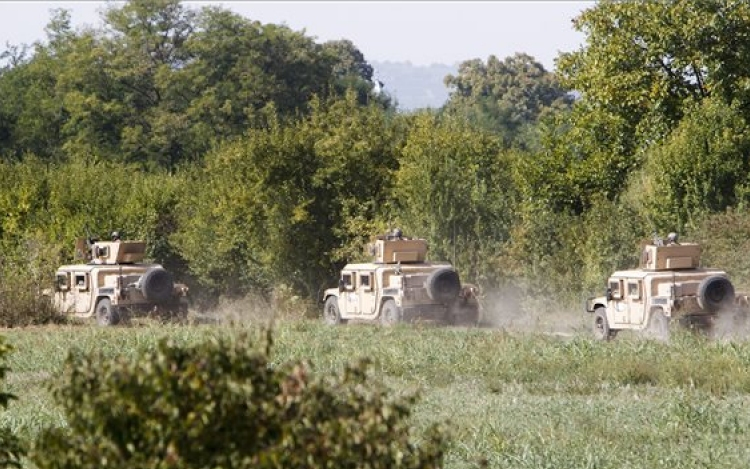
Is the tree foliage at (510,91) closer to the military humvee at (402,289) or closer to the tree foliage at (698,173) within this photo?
the tree foliage at (698,173)

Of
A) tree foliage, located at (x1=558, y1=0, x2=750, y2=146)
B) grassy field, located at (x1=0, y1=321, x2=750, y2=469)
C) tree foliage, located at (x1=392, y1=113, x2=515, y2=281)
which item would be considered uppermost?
tree foliage, located at (x1=558, y1=0, x2=750, y2=146)

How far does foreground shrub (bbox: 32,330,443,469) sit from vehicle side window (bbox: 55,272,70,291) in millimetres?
30812

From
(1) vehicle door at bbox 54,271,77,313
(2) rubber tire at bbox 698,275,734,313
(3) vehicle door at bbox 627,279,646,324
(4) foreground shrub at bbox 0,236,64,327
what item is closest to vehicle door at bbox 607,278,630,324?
(3) vehicle door at bbox 627,279,646,324

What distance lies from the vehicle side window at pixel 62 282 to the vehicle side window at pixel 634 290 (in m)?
15.1

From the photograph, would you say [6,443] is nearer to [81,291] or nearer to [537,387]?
[537,387]

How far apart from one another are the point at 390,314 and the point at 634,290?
21.7 ft

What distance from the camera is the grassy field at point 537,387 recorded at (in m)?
13.4

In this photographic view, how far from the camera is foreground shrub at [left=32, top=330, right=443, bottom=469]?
620cm

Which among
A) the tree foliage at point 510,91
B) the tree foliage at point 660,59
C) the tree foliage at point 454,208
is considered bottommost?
the tree foliage at point 454,208

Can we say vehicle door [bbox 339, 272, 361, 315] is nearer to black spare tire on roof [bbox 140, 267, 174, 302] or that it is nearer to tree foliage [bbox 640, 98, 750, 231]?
black spare tire on roof [bbox 140, 267, 174, 302]

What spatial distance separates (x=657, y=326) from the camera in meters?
26.5

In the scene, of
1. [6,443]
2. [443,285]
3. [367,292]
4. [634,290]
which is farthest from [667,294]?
[6,443]

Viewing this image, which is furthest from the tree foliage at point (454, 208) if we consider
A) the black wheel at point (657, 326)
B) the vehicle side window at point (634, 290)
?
A: the black wheel at point (657, 326)

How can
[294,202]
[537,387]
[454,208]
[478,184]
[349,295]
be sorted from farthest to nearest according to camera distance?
[294,202], [478,184], [454,208], [349,295], [537,387]
